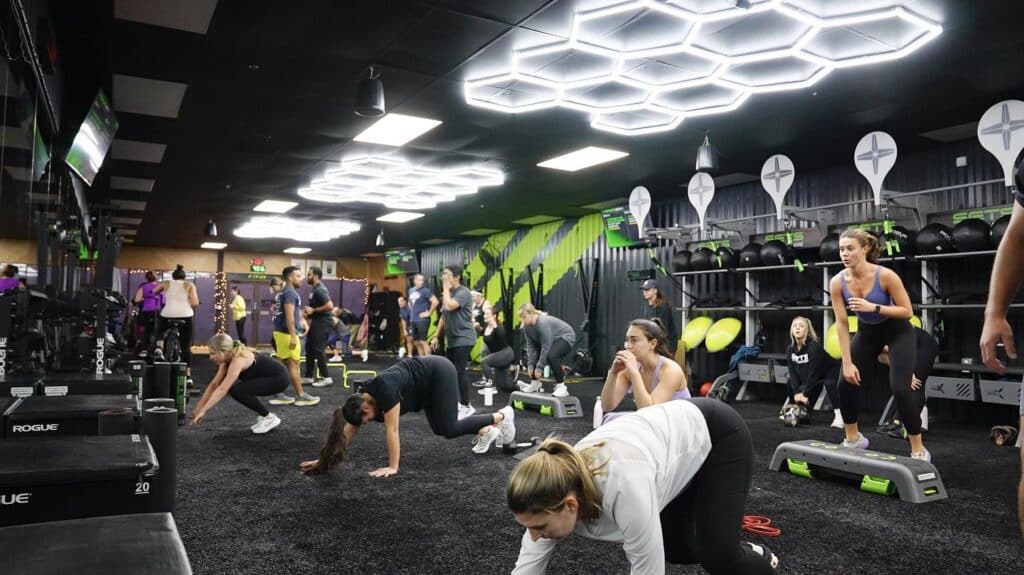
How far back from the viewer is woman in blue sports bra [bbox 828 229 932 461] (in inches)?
145

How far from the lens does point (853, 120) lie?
603cm

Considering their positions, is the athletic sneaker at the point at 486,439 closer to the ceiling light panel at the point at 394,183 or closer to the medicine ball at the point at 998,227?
the medicine ball at the point at 998,227

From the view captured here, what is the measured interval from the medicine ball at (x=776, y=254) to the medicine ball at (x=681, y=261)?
1.13m

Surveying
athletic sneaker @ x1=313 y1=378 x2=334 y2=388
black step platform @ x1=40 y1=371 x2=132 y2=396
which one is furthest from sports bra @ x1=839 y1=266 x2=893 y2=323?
athletic sneaker @ x1=313 y1=378 x2=334 y2=388

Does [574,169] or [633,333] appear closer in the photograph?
[633,333]

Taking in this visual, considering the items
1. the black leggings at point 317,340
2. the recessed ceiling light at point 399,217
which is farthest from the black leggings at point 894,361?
the recessed ceiling light at point 399,217

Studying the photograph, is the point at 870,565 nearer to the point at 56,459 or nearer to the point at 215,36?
the point at 56,459

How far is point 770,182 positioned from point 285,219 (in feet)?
30.3

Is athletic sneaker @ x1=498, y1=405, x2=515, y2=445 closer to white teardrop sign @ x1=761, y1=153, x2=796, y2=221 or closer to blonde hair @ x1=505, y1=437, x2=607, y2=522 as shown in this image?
blonde hair @ x1=505, y1=437, x2=607, y2=522

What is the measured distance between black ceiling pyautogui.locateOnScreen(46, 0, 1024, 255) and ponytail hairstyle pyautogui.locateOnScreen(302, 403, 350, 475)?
2513 mm

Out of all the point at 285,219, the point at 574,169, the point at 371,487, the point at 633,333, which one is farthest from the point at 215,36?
the point at 285,219

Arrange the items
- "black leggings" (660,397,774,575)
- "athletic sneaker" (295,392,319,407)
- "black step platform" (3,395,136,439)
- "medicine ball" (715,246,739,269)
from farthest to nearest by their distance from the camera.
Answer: "medicine ball" (715,246,739,269) < "athletic sneaker" (295,392,319,407) < "black step platform" (3,395,136,439) < "black leggings" (660,397,774,575)

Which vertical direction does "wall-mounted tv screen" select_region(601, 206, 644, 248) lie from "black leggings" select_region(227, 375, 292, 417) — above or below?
above

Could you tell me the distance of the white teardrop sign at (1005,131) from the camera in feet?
16.1
